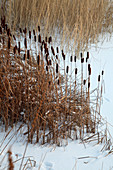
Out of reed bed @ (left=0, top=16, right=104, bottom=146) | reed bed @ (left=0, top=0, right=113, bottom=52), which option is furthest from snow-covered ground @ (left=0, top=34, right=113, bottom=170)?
reed bed @ (left=0, top=0, right=113, bottom=52)

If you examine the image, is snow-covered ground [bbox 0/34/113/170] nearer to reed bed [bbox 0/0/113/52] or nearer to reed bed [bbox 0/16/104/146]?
reed bed [bbox 0/16/104/146]

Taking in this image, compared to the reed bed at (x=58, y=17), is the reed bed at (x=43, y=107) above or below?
below

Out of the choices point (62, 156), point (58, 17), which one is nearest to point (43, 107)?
point (62, 156)

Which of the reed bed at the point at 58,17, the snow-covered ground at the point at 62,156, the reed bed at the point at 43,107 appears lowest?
the snow-covered ground at the point at 62,156

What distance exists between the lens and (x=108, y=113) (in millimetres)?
2434

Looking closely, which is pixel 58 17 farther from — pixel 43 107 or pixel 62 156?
pixel 62 156

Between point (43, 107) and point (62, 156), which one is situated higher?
point (43, 107)

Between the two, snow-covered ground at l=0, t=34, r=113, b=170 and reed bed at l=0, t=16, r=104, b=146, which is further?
reed bed at l=0, t=16, r=104, b=146

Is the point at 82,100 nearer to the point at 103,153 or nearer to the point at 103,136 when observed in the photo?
the point at 103,136

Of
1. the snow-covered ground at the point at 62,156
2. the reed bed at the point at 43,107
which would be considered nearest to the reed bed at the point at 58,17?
the reed bed at the point at 43,107

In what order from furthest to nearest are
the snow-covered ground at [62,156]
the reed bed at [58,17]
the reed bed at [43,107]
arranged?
the reed bed at [58,17] → the reed bed at [43,107] → the snow-covered ground at [62,156]

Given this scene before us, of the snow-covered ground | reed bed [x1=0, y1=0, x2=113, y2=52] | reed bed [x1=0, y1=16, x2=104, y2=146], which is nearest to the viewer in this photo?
the snow-covered ground

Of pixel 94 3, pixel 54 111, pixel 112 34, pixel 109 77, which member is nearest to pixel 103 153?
pixel 54 111

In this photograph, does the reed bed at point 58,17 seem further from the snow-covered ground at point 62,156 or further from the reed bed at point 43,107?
the snow-covered ground at point 62,156
